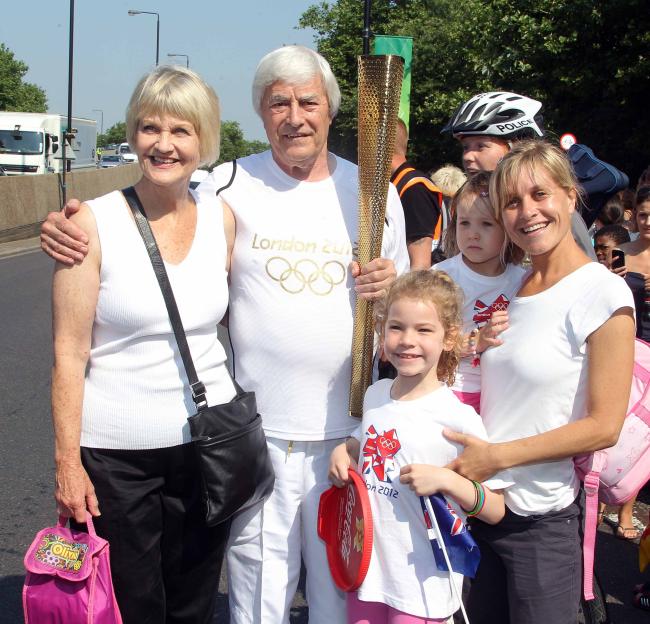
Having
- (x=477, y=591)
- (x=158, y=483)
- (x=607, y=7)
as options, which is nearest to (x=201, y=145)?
(x=158, y=483)

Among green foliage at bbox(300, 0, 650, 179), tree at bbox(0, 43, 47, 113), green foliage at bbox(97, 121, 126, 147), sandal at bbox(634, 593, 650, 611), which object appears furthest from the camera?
green foliage at bbox(97, 121, 126, 147)

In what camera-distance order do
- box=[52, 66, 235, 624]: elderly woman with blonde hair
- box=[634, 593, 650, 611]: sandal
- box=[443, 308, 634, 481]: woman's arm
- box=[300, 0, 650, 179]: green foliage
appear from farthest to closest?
box=[300, 0, 650, 179]: green foliage
box=[634, 593, 650, 611]: sandal
box=[52, 66, 235, 624]: elderly woman with blonde hair
box=[443, 308, 634, 481]: woman's arm

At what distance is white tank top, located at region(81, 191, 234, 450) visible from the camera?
2.32m

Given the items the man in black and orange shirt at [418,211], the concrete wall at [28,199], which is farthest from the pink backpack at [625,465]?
the concrete wall at [28,199]

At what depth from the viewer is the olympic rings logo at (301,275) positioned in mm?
2531

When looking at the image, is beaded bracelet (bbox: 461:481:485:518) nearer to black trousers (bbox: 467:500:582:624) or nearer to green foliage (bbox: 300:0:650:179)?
black trousers (bbox: 467:500:582:624)

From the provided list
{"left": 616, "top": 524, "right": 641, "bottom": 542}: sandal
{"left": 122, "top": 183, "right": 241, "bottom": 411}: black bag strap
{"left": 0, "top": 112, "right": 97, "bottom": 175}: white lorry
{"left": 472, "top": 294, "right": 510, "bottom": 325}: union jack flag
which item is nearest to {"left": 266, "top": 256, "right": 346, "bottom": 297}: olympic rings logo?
{"left": 122, "top": 183, "right": 241, "bottom": 411}: black bag strap

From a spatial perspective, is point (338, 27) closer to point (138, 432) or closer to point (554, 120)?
point (554, 120)

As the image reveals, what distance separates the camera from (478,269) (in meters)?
2.63

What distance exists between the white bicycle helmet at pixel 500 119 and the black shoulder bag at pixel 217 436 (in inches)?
57.8

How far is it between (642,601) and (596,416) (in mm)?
2025

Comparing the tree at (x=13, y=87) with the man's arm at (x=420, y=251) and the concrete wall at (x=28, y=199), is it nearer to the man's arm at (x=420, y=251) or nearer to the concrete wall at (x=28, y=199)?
the concrete wall at (x=28, y=199)

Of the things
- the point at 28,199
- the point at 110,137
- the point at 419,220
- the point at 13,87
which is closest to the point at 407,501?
the point at 419,220

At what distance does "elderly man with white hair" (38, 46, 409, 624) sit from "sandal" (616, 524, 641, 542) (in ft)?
7.92
